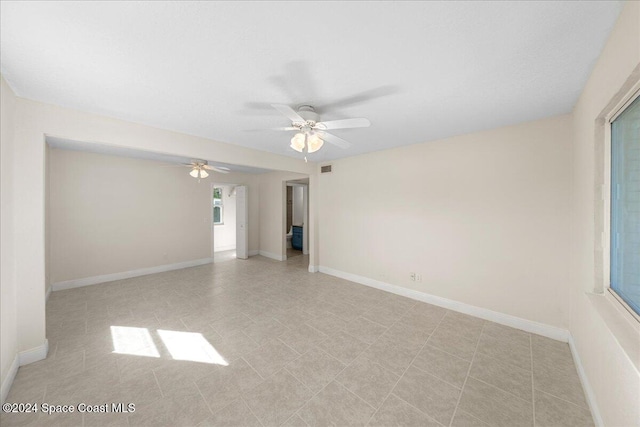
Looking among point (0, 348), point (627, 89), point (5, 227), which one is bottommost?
point (0, 348)

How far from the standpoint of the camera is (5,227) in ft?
5.85

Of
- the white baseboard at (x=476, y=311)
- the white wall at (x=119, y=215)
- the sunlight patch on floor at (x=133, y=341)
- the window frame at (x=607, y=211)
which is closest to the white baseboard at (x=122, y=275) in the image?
the white wall at (x=119, y=215)

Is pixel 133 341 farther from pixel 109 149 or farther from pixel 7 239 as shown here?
pixel 109 149

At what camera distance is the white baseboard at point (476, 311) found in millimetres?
2422

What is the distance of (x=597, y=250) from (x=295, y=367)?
2.59 meters

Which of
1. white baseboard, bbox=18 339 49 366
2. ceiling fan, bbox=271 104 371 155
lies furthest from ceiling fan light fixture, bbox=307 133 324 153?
white baseboard, bbox=18 339 49 366

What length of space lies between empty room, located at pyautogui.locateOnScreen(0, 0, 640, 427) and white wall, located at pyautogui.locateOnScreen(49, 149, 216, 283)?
0.08 m

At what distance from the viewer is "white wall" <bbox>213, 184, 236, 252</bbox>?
746 centimetres

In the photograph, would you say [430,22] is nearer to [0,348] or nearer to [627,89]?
[627,89]

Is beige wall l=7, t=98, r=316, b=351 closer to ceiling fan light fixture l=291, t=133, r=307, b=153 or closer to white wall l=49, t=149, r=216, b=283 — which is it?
ceiling fan light fixture l=291, t=133, r=307, b=153

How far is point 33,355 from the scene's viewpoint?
80.7 inches

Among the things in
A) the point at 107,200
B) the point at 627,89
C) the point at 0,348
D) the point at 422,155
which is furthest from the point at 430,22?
the point at 107,200

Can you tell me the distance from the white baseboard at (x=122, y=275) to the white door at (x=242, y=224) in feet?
2.94

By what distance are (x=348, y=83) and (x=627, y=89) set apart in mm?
1634
